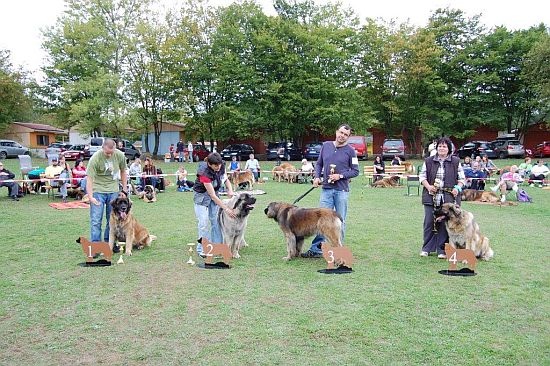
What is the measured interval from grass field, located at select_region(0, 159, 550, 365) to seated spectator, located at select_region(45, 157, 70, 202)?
6.71m

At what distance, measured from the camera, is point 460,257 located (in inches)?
221

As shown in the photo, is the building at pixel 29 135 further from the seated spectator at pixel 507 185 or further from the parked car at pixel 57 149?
the seated spectator at pixel 507 185

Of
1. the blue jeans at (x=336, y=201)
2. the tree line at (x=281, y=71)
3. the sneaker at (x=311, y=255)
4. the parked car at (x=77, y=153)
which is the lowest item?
the sneaker at (x=311, y=255)

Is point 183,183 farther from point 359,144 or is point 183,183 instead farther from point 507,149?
point 507,149

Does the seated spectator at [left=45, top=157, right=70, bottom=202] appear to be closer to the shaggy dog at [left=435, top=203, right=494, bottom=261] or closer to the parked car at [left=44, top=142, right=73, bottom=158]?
the shaggy dog at [left=435, top=203, right=494, bottom=261]

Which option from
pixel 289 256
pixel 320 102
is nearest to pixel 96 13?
pixel 320 102

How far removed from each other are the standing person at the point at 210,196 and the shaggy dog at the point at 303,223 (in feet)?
2.26

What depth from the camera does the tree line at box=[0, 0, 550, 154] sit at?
107 ft

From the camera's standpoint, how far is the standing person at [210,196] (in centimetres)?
625

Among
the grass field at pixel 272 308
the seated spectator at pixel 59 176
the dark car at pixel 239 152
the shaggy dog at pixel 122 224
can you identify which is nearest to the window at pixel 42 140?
the dark car at pixel 239 152

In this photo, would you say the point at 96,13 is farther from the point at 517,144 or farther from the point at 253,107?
the point at 517,144

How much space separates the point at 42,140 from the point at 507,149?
4539 cm

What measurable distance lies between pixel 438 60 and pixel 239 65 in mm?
14844

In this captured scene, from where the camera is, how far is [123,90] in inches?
1335
